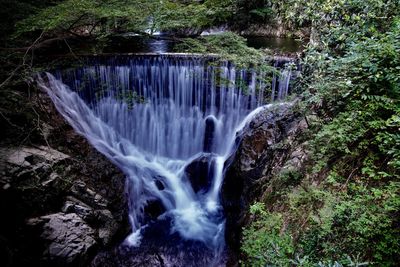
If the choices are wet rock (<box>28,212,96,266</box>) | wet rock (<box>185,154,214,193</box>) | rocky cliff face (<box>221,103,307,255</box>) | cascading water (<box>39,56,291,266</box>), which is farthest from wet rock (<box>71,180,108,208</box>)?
rocky cliff face (<box>221,103,307,255</box>)

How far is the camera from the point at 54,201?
6152 millimetres

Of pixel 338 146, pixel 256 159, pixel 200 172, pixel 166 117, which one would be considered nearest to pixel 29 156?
pixel 166 117

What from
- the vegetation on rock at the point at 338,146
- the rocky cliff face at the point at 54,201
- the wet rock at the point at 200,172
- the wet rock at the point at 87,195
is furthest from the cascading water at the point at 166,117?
the vegetation on rock at the point at 338,146

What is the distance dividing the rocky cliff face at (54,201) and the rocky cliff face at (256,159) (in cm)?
280

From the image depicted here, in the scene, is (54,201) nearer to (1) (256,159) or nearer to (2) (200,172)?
(2) (200,172)

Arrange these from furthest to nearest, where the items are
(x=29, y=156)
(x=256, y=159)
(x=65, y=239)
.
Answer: (x=256, y=159) < (x=29, y=156) < (x=65, y=239)

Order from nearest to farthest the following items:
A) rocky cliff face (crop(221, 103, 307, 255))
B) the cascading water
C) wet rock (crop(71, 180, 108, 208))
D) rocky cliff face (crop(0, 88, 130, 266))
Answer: rocky cliff face (crop(0, 88, 130, 266)), rocky cliff face (crop(221, 103, 307, 255)), wet rock (crop(71, 180, 108, 208)), the cascading water

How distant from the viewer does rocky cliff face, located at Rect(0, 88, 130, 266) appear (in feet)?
18.6

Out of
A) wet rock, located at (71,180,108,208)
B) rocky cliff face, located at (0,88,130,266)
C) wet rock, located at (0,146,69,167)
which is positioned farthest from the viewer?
wet rock, located at (71,180,108,208)

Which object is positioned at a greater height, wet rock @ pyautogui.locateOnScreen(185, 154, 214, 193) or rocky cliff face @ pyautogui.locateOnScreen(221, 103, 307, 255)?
rocky cliff face @ pyautogui.locateOnScreen(221, 103, 307, 255)

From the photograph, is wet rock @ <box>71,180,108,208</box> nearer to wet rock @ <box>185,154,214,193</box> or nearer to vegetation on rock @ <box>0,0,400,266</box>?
vegetation on rock @ <box>0,0,400,266</box>

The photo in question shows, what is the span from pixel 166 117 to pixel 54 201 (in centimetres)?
431

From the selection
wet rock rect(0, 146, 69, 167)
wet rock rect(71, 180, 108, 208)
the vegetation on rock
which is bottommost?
wet rock rect(71, 180, 108, 208)

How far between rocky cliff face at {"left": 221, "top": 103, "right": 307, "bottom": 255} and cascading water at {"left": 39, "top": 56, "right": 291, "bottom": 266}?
63 centimetres
